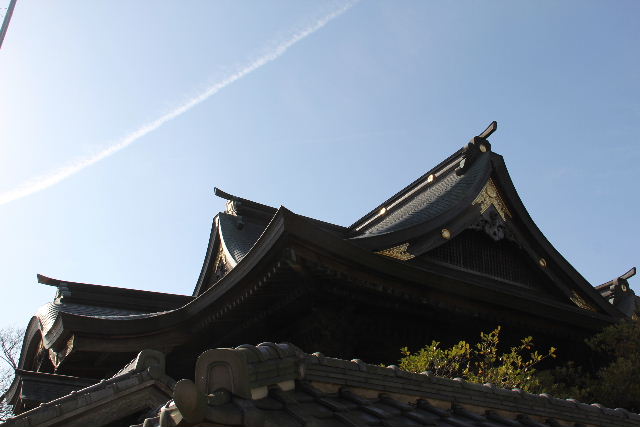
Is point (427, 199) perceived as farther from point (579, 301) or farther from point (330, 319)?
point (330, 319)

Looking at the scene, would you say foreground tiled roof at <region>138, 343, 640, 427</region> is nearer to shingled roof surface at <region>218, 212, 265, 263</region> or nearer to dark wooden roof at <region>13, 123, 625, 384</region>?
dark wooden roof at <region>13, 123, 625, 384</region>

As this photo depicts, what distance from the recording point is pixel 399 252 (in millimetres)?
9383

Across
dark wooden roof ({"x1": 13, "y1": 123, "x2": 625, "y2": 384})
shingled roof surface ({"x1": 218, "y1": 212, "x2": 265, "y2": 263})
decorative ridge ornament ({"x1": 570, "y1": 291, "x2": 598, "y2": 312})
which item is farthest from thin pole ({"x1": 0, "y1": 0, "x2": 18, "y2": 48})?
decorative ridge ornament ({"x1": 570, "y1": 291, "x2": 598, "y2": 312})

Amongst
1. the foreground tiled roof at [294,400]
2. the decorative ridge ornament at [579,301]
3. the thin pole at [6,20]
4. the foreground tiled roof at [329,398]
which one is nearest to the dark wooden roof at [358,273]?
the decorative ridge ornament at [579,301]

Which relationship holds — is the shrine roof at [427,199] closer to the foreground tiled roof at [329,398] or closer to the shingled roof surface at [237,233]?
the shingled roof surface at [237,233]

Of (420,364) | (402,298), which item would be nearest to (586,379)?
(402,298)

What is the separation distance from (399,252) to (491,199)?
10.3ft

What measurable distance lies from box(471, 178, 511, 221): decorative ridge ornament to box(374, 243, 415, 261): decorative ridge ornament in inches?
100

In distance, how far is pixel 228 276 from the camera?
27.7ft

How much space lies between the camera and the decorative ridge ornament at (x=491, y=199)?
1152cm

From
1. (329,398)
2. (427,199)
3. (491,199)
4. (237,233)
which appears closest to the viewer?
(329,398)

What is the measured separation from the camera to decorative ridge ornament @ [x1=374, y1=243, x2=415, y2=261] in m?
9.20

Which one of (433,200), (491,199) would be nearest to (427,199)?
(433,200)

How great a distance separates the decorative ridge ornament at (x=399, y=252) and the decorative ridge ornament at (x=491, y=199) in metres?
2.55
